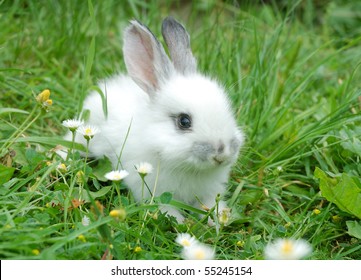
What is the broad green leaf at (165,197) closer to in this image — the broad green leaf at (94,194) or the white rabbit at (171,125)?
the white rabbit at (171,125)

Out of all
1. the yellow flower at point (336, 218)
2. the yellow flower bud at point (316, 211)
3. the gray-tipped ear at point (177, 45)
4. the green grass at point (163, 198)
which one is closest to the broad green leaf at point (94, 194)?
the green grass at point (163, 198)

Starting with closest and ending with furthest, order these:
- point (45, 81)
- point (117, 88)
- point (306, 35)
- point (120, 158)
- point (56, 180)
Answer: point (56, 180), point (120, 158), point (117, 88), point (45, 81), point (306, 35)

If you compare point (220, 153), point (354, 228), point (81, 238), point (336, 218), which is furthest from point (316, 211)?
point (81, 238)

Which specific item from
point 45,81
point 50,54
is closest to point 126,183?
point 45,81

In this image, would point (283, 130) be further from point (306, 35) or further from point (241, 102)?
point (306, 35)

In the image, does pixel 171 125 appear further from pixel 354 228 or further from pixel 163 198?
pixel 354 228

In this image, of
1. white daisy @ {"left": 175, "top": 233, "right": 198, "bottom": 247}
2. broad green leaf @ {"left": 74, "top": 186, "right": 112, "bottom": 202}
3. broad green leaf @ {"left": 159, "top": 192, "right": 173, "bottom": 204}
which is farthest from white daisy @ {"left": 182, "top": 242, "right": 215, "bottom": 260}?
broad green leaf @ {"left": 74, "top": 186, "right": 112, "bottom": 202}

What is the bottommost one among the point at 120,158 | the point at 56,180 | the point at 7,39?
the point at 56,180
